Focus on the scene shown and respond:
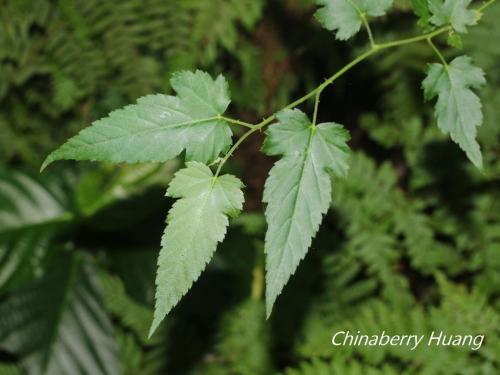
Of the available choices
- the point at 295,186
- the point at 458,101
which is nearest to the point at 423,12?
the point at 458,101

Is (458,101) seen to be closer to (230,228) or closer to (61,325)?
(230,228)

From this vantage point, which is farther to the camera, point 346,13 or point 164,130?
point 346,13

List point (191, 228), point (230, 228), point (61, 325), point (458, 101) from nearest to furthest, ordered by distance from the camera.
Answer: point (191, 228) < point (458, 101) < point (61, 325) < point (230, 228)

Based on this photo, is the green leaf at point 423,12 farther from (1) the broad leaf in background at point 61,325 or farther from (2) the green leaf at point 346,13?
(1) the broad leaf in background at point 61,325

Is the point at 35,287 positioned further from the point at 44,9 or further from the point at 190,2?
the point at 190,2

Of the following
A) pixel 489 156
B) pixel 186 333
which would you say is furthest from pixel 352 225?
pixel 186 333

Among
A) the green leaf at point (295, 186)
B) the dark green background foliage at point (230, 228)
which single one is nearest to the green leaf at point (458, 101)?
the green leaf at point (295, 186)

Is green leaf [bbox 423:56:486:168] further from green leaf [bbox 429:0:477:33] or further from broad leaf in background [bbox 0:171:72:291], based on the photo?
broad leaf in background [bbox 0:171:72:291]

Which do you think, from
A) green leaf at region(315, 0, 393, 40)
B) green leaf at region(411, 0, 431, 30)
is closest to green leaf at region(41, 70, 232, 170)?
green leaf at region(315, 0, 393, 40)
